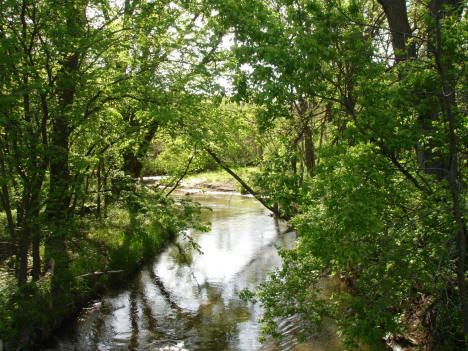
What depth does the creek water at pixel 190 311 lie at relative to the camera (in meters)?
8.33

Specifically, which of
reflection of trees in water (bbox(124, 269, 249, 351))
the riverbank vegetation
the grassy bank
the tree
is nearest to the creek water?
reflection of trees in water (bbox(124, 269, 249, 351))

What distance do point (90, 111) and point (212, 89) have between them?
2.72 m

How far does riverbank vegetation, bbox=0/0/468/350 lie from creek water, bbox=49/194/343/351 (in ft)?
3.10

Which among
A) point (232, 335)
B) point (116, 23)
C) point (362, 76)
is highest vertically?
point (116, 23)

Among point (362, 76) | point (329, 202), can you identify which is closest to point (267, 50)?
point (362, 76)

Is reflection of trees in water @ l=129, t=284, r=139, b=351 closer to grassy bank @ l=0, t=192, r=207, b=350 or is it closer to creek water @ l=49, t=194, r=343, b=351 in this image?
creek water @ l=49, t=194, r=343, b=351

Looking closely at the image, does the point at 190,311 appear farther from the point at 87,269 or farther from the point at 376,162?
the point at 376,162

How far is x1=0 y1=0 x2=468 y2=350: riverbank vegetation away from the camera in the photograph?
453 cm

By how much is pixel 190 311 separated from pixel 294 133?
561 centimetres

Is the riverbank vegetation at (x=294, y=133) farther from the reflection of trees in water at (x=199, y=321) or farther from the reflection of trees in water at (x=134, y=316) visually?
the reflection of trees in water at (x=199, y=321)

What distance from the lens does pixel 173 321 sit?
9.57 m

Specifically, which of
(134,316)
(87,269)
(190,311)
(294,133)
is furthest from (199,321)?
(294,133)

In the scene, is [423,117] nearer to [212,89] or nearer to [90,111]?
[212,89]

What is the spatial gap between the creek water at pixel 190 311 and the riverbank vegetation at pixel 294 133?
95 centimetres
